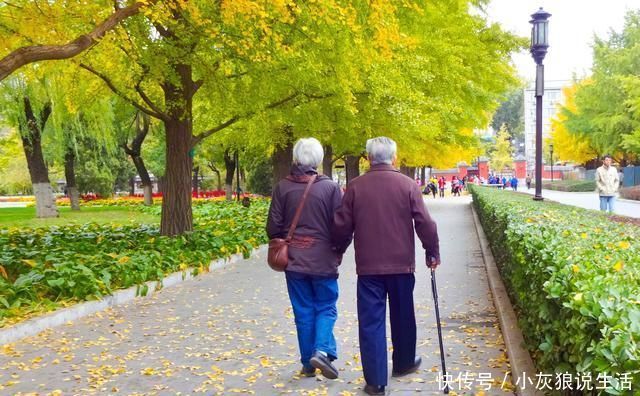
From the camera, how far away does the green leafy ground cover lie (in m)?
7.45

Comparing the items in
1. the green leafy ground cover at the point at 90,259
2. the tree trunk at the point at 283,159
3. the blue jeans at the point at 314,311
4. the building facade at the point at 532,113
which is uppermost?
the building facade at the point at 532,113

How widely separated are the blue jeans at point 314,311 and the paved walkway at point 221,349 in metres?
0.26

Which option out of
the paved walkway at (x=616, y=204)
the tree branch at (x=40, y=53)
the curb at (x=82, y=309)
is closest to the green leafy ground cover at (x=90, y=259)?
the curb at (x=82, y=309)

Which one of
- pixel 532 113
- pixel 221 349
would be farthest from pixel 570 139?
pixel 532 113

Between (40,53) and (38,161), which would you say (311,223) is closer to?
(40,53)

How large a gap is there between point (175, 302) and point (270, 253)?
12.7 feet

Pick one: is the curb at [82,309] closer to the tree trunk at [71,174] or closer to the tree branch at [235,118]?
the tree branch at [235,118]

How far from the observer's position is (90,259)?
9.38m

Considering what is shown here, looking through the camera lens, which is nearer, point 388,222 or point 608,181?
point 388,222

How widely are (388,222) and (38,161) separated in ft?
67.0

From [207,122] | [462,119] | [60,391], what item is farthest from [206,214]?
[60,391]

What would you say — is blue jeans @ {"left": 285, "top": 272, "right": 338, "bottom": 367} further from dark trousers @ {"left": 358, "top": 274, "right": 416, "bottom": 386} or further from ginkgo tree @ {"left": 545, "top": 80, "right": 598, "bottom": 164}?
ginkgo tree @ {"left": 545, "top": 80, "right": 598, "bottom": 164}

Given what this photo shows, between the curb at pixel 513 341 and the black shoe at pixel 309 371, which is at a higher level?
the curb at pixel 513 341

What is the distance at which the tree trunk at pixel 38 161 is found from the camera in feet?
69.9
